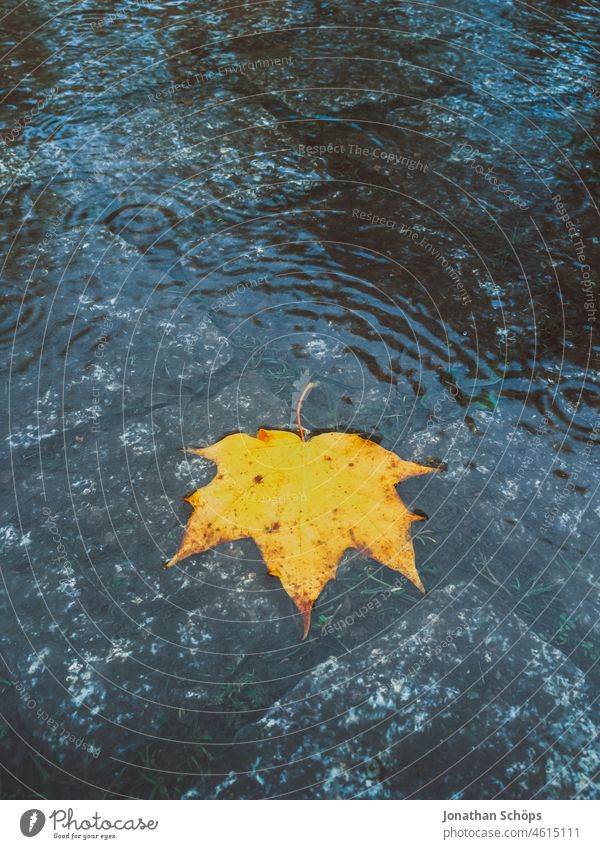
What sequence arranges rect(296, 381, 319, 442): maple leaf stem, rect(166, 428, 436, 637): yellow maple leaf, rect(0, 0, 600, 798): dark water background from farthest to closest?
rect(296, 381, 319, 442): maple leaf stem → rect(166, 428, 436, 637): yellow maple leaf → rect(0, 0, 600, 798): dark water background

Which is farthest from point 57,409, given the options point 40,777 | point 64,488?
point 40,777

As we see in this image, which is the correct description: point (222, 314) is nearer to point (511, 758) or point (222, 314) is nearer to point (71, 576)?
point (71, 576)

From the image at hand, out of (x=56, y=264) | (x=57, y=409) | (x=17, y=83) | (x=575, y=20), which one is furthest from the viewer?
(x=575, y=20)

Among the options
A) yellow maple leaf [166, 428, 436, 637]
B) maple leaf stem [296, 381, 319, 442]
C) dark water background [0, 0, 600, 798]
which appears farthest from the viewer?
maple leaf stem [296, 381, 319, 442]

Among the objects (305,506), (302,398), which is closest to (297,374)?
(302,398)

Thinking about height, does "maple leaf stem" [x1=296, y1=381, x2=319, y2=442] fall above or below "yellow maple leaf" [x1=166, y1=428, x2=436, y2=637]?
above

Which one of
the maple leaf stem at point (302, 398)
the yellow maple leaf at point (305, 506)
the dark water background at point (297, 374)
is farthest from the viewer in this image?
the maple leaf stem at point (302, 398)
